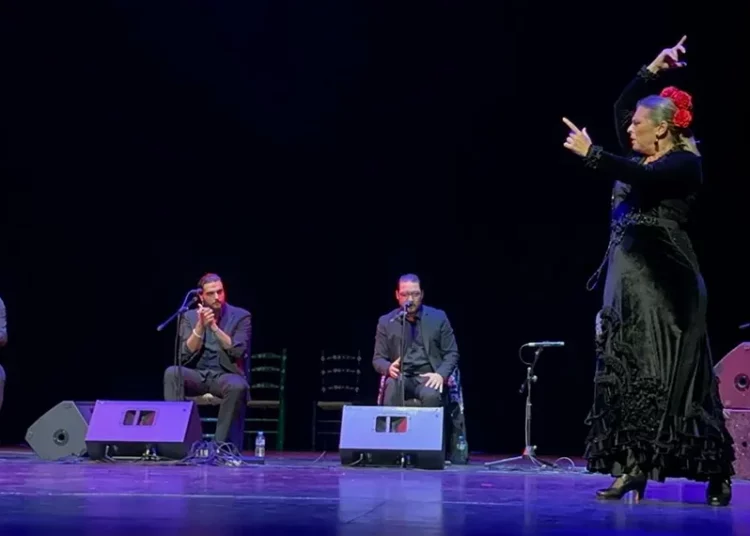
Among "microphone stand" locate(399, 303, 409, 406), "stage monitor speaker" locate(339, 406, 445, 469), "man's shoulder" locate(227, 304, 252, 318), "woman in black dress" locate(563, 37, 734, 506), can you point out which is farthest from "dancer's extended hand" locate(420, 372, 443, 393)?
"woman in black dress" locate(563, 37, 734, 506)

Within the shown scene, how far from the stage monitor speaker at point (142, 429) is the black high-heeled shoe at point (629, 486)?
9.35 ft

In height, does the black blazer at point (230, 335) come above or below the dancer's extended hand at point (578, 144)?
below

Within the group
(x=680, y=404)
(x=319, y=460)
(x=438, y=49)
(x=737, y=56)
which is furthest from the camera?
(x=438, y=49)

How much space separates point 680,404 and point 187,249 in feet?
17.8

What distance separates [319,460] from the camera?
6.77 metres

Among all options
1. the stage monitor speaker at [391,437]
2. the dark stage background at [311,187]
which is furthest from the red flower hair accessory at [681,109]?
the dark stage background at [311,187]

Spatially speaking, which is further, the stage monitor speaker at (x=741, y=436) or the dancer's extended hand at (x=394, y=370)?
the dancer's extended hand at (x=394, y=370)

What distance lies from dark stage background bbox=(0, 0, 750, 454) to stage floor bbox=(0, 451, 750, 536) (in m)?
2.82

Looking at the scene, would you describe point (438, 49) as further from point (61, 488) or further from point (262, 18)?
point (61, 488)

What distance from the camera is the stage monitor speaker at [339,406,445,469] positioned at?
19.5 feet

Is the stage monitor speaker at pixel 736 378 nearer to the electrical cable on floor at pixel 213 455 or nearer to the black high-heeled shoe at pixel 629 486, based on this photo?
the black high-heeled shoe at pixel 629 486

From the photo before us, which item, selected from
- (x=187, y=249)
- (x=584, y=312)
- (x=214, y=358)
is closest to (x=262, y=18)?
(x=187, y=249)

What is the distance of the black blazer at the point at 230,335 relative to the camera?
681cm

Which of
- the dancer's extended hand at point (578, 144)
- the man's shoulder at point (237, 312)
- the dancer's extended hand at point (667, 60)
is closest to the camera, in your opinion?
the dancer's extended hand at point (578, 144)
